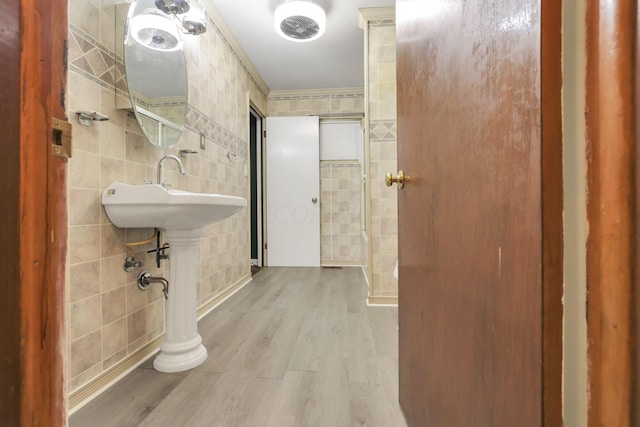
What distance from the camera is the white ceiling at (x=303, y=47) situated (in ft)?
7.36

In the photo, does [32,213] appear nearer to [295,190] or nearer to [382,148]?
[382,148]

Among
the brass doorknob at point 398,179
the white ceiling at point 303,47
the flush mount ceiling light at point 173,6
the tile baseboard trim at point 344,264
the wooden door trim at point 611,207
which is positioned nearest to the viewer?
the wooden door trim at point 611,207

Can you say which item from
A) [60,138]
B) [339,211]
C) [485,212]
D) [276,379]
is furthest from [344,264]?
[60,138]

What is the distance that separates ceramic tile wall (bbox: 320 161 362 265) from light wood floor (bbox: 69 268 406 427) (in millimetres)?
1770

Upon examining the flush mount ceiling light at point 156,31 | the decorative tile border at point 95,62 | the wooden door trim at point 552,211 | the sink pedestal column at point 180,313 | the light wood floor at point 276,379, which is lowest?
the light wood floor at point 276,379

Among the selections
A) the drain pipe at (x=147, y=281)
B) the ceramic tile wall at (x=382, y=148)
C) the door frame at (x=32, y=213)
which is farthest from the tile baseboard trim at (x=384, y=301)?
the door frame at (x=32, y=213)

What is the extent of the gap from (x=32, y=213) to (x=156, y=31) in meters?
1.59

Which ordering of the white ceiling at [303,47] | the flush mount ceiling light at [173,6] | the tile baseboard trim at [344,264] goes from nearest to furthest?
the flush mount ceiling light at [173,6] → the white ceiling at [303,47] → the tile baseboard trim at [344,264]

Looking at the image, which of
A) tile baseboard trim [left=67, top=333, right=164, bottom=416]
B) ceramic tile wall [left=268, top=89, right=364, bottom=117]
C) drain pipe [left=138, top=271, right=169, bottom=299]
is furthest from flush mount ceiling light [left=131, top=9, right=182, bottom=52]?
ceramic tile wall [left=268, top=89, right=364, bottom=117]

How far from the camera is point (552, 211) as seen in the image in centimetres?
33

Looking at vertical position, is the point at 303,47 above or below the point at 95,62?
above

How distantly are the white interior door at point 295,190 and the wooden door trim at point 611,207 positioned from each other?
3.49m

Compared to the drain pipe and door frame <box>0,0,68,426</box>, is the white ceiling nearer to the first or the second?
the drain pipe

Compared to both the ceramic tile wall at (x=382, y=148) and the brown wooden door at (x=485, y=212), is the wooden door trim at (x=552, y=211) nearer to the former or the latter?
the brown wooden door at (x=485, y=212)
